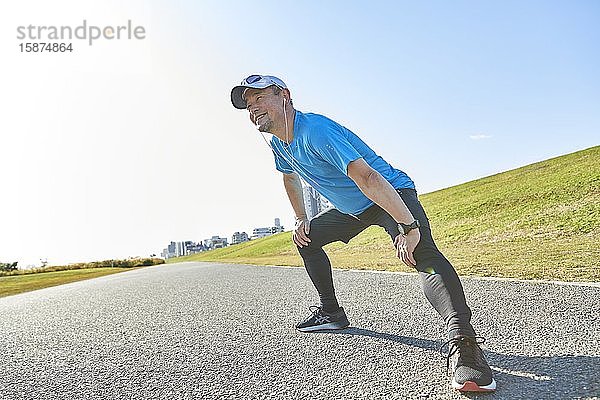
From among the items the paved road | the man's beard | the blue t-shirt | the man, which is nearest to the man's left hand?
the man

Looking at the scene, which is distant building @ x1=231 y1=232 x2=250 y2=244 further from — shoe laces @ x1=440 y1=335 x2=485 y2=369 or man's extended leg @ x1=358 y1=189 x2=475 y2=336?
shoe laces @ x1=440 y1=335 x2=485 y2=369

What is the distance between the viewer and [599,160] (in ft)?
Result: 90.1

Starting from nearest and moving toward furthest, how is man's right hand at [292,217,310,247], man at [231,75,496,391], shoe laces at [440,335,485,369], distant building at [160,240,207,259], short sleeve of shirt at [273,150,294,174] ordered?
1. shoe laces at [440,335,485,369]
2. man at [231,75,496,391]
3. short sleeve of shirt at [273,150,294,174]
4. man's right hand at [292,217,310,247]
5. distant building at [160,240,207,259]

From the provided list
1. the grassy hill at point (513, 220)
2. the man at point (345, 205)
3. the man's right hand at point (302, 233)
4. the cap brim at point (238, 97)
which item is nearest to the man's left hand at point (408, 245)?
the man at point (345, 205)

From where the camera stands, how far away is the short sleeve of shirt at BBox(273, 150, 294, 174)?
350 cm

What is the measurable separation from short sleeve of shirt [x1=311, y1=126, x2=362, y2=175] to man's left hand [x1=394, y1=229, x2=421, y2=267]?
46 cm

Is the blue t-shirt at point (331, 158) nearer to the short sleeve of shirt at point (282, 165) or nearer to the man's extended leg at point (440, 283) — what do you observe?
the short sleeve of shirt at point (282, 165)

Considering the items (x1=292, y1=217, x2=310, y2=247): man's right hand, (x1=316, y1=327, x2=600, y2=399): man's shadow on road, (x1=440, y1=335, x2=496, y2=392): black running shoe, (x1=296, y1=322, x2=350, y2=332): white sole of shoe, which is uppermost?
(x1=292, y1=217, x2=310, y2=247): man's right hand

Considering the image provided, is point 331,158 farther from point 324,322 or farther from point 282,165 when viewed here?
Result: point 324,322

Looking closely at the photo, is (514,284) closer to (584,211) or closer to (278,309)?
(278,309)

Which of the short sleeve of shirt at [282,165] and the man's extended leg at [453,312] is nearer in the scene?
the man's extended leg at [453,312]

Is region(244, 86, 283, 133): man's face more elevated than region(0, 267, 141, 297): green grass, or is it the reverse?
region(244, 86, 283, 133): man's face

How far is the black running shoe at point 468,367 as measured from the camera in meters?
2.13

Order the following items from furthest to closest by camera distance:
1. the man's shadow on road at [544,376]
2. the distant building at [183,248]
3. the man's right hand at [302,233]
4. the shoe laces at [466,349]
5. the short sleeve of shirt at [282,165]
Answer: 1. the distant building at [183,248]
2. the man's right hand at [302,233]
3. the short sleeve of shirt at [282,165]
4. the shoe laces at [466,349]
5. the man's shadow on road at [544,376]
